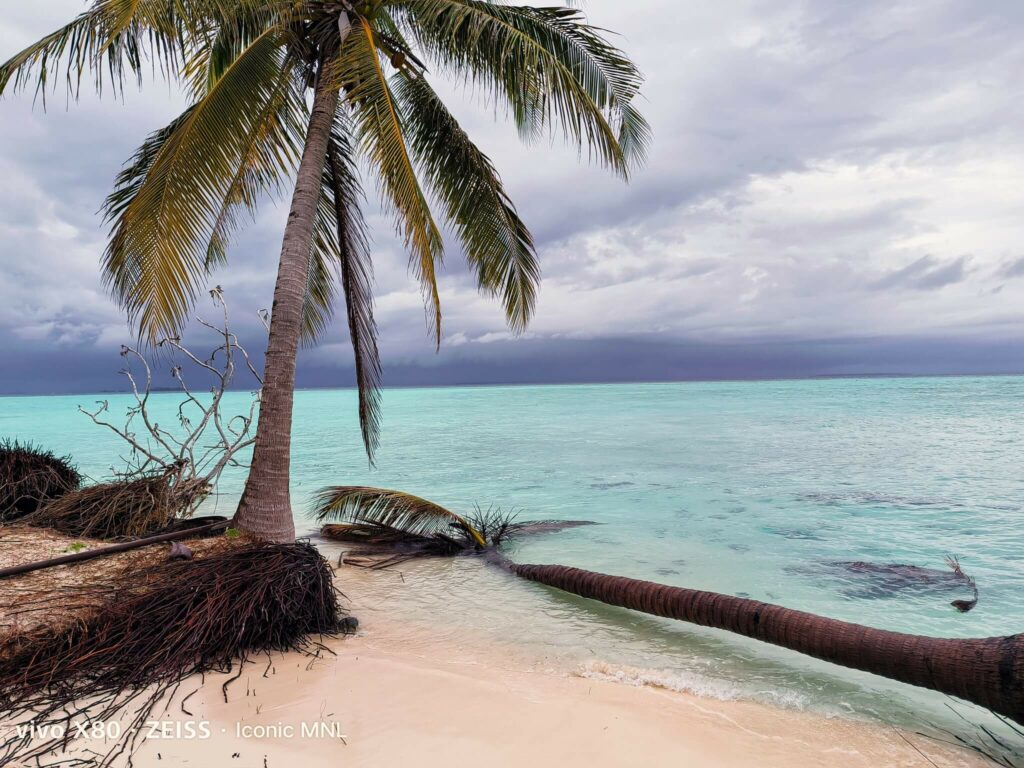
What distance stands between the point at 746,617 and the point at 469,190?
17.8 ft

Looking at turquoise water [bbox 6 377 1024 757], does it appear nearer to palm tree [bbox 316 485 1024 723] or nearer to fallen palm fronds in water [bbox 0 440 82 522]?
palm tree [bbox 316 485 1024 723]

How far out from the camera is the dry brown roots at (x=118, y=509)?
5.80 metres

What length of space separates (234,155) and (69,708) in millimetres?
5048

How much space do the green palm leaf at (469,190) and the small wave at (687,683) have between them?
428cm

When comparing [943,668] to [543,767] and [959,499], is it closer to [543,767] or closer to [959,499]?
[543,767]

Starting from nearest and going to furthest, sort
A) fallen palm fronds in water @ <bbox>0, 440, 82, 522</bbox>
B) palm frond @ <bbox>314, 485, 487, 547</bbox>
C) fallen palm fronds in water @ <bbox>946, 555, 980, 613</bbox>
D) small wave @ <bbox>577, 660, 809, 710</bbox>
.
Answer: small wave @ <bbox>577, 660, 809, 710</bbox>
fallen palm fronds in water @ <bbox>946, 555, 980, 613</bbox>
fallen palm fronds in water @ <bbox>0, 440, 82, 522</bbox>
palm frond @ <bbox>314, 485, 487, 547</bbox>

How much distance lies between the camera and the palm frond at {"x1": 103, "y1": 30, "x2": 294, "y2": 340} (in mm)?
5254

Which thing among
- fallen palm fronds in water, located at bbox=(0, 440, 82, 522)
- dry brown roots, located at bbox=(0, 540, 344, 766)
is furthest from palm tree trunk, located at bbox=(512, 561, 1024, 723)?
fallen palm fronds in water, located at bbox=(0, 440, 82, 522)

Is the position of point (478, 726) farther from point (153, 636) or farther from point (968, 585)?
point (968, 585)

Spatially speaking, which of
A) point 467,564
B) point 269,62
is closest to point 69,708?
point 467,564

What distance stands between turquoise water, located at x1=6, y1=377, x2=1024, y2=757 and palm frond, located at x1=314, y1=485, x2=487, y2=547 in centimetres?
62

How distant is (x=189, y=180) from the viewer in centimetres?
552

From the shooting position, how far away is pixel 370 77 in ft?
17.0

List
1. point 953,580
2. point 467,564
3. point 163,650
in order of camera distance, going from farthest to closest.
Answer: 1. point 467,564
2. point 953,580
3. point 163,650
